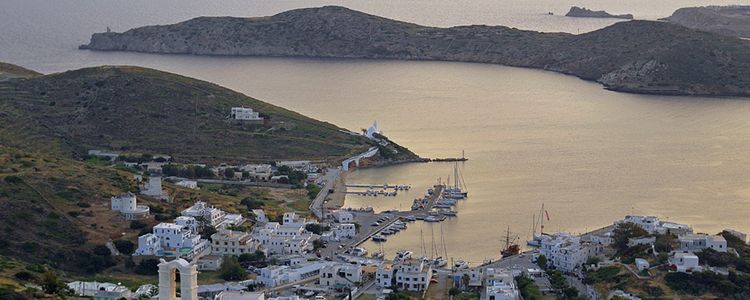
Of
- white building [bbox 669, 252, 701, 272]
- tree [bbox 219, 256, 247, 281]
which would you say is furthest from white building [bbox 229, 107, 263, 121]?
white building [bbox 669, 252, 701, 272]

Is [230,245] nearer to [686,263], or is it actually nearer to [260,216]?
[260,216]

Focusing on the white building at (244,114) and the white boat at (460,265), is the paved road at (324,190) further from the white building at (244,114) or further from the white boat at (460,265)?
the white building at (244,114)

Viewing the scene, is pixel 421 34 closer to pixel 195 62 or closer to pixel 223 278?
pixel 195 62

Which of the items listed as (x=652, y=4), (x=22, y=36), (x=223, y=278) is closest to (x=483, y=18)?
(x=652, y=4)

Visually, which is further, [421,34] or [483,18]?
[483,18]

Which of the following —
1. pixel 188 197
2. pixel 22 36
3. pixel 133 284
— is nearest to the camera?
pixel 133 284

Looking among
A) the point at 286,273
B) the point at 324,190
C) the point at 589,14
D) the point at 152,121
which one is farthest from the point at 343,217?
the point at 589,14
